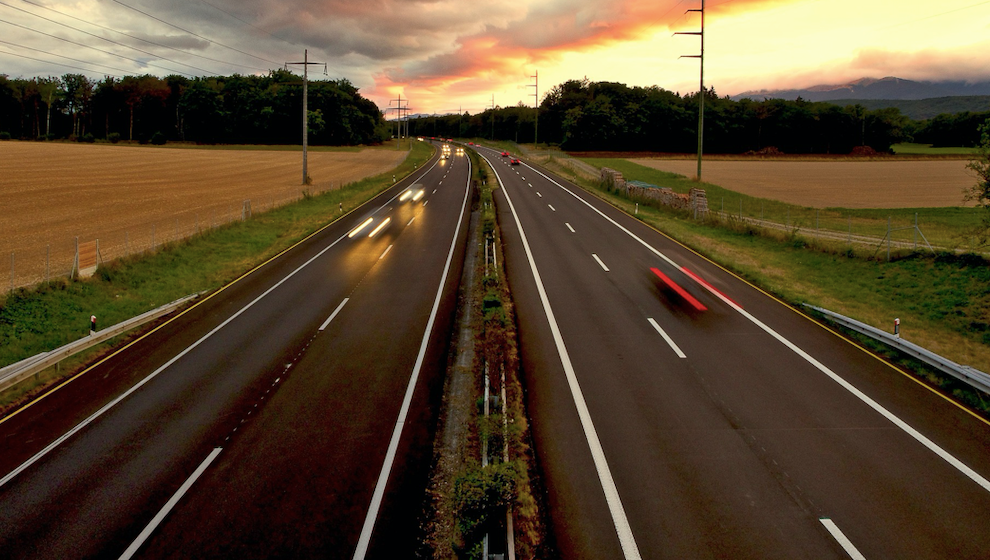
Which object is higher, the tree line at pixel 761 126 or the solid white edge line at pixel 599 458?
the tree line at pixel 761 126

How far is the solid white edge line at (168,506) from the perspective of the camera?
24.1 ft

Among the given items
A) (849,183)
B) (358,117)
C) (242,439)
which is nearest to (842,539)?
(242,439)

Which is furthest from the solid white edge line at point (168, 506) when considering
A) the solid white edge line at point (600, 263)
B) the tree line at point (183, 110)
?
the tree line at point (183, 110)

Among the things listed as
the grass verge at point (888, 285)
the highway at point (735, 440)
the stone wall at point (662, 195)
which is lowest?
the highway at point (735, 440)

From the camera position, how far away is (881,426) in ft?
33.9

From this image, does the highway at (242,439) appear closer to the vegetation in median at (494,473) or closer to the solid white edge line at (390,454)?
the solid white edge line at (390,454)

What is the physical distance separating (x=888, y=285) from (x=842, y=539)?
650 inches

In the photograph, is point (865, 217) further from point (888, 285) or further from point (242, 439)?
point (242, 439)

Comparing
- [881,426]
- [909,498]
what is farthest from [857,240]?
[909,498]

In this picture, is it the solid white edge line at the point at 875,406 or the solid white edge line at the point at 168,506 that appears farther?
the solid white edge line at the point at 875,406

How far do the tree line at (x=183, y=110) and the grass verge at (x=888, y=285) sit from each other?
389 ft

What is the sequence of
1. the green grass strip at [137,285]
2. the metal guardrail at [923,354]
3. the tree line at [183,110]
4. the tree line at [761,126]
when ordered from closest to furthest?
the metal guardrail at [923,354], the green grass strip at [137,285], the tree line at [761,126], the tree line at [183,110]

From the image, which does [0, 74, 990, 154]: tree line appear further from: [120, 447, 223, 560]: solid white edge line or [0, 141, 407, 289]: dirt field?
[120, 447, 223, 560]: solid white edge line

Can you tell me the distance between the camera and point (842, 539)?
24.2ft
